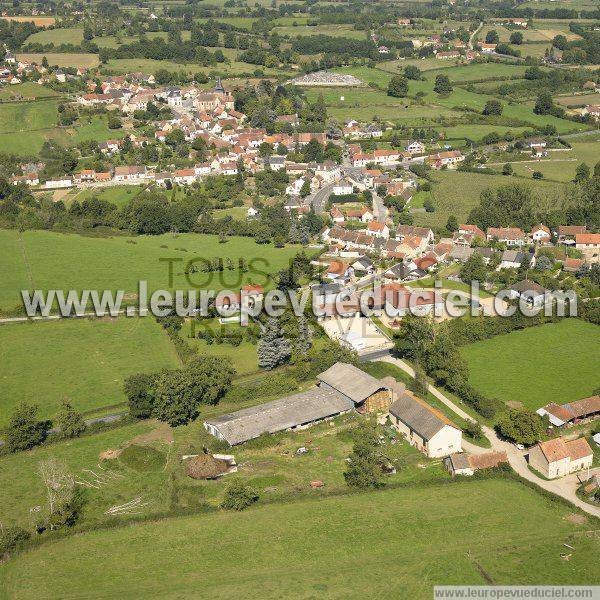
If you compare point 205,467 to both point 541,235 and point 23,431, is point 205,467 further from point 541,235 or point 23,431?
point 541,235

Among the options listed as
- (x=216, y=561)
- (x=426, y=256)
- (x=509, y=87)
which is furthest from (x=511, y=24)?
(x=216, y=561)

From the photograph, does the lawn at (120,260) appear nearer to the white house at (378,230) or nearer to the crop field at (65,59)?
the white house at (378,230)

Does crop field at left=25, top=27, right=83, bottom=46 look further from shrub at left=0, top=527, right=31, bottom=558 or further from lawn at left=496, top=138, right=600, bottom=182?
shrub at left=0, top=527, right=31, bottom=558

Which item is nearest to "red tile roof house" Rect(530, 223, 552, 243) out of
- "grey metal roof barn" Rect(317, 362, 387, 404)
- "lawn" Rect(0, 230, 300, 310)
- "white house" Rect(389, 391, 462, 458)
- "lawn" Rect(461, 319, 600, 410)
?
"lawn" Rect(461, 319, 600, 410)

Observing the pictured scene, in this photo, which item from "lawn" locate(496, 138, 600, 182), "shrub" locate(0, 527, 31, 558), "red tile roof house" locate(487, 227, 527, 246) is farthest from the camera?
"lawn" locate(496, 138, 600, 182)

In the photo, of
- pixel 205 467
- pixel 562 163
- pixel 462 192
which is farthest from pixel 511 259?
pixel 205 467

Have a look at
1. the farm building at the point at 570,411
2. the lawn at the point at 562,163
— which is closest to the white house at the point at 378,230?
the lawn at the point at 562,163

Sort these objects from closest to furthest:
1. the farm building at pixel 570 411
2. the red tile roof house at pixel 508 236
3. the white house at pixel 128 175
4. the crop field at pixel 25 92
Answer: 1. the farm building at pixel 570 411
2. the red tile roof house at pixel 508 236
3. the white house at pixel 128 175
4. the crop field at pixel 25 92
